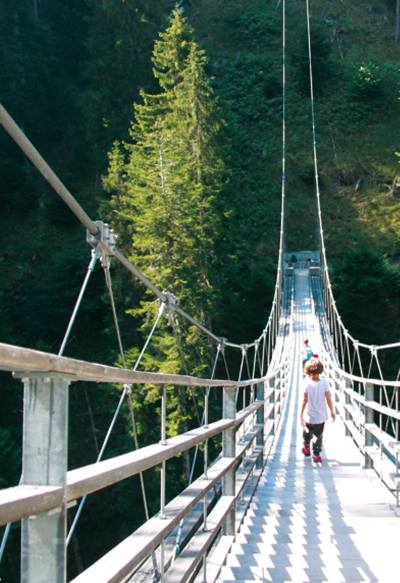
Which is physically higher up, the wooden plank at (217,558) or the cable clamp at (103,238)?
the cable clamp at (103,238)

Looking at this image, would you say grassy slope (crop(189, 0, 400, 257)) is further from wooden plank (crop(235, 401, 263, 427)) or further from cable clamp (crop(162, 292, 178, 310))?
cable clamp (crop(162, 292, 178, 310))

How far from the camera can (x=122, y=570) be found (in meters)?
1.67

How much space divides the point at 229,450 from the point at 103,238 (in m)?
1.77

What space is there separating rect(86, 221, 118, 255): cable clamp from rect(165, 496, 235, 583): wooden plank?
0.97 m

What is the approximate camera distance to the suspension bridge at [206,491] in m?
1.32

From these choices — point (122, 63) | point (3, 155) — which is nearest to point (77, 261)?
point (3, 155)

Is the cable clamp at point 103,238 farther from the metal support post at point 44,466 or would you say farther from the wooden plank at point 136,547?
the metal support post at point 44,466

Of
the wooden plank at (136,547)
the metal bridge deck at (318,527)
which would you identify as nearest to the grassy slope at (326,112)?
the metal bridge deck at (318,527)

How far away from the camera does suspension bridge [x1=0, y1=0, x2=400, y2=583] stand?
132cm

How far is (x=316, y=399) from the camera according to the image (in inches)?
274

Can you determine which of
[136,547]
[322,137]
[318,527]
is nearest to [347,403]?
[318,527]

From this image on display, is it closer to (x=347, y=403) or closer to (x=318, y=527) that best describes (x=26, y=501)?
(x=318, y=527)

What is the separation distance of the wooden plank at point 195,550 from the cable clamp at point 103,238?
97 centimetres

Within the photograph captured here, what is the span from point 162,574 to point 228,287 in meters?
24.0
